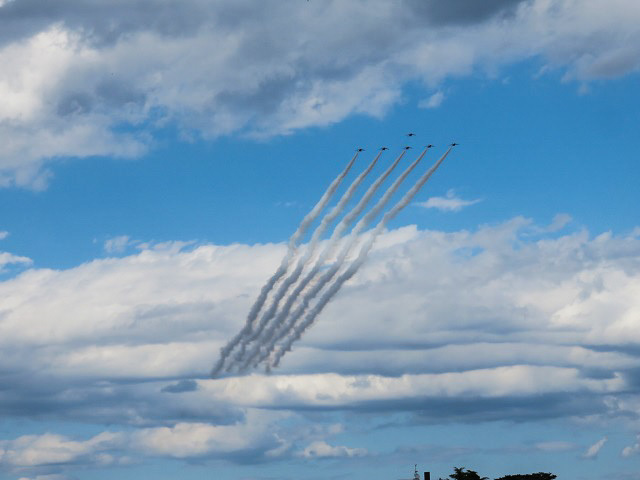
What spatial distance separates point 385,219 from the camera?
188 m

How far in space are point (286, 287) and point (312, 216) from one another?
18.3 metres

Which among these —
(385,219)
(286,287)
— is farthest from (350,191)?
(286,287)

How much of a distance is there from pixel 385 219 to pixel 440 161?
16.6 metres

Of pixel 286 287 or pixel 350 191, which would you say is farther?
pixel 286 287

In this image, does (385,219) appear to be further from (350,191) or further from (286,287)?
(286,287)

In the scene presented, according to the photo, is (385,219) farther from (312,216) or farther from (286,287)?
(286,287)

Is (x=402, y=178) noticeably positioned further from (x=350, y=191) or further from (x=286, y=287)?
(x=286, y=287)

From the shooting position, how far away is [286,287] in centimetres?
19850

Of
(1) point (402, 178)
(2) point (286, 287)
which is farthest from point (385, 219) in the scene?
(2) point (286, 287)

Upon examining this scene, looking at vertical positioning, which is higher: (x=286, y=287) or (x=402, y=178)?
(x=402, y=178)

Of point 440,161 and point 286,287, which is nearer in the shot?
point 440,161

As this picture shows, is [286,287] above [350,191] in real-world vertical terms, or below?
below

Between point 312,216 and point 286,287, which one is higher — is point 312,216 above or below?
above

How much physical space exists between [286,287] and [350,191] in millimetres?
27510
